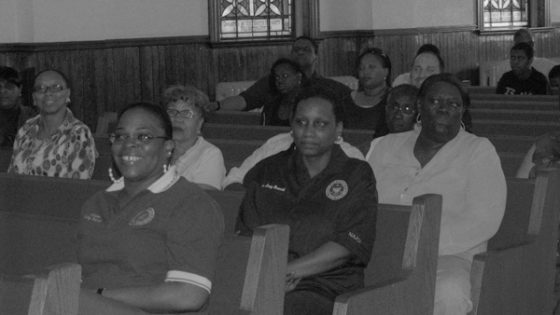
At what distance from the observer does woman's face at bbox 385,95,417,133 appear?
5.55 m

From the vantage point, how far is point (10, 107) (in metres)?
7.82

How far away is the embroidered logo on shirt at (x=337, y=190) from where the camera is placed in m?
4.13

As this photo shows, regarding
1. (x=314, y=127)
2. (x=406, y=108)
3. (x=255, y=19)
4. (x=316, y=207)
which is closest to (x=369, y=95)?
(x=406, y=108)

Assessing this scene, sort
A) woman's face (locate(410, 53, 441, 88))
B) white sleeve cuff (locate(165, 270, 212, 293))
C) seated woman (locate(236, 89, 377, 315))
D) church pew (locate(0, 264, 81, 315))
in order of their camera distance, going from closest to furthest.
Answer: church pew (locate(0, 264, 81, 315))
white sleeve cuff (locate(165, 270, 212, 293))
seated woman (locate(236, 89, 377, 315))
woman's face (locate(410, 53, 441, 88))

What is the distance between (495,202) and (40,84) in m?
2.56

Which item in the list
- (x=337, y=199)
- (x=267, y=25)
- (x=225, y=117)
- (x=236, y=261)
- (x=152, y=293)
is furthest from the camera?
(x=267, y=25)

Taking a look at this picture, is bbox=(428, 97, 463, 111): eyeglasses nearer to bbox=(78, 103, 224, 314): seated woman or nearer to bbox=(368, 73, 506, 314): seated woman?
bbox=(368, 73, 506, 314): seated woman

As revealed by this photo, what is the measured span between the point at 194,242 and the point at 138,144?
45 centimetres

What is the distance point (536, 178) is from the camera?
185 inches

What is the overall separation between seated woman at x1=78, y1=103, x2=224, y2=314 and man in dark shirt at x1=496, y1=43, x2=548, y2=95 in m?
6.79

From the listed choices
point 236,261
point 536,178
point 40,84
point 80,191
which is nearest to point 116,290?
point 236,261

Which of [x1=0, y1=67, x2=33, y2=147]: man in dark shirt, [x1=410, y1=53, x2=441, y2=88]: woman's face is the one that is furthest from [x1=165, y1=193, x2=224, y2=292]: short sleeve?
[x1=0, y1=67, x2=33, y2=147]: man in dark shirt

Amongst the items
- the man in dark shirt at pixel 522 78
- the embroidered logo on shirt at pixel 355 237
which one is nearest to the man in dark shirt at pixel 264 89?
the man in dark shirt at pixel 522 78

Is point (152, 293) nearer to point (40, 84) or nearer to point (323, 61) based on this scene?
point (40, 84)
